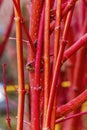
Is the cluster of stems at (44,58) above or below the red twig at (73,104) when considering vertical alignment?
above

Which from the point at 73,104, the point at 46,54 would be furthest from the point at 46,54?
the point at 73,104

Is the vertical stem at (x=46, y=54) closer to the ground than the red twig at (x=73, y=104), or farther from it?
farther from it

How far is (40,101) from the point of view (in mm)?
835

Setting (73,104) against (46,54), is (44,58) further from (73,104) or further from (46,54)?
(73,104)

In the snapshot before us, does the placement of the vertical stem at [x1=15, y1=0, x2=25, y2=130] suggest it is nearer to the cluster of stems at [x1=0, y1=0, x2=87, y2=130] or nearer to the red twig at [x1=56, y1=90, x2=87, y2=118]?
the cluster of stems at [x1=0, y1=0, x2=87, y2=130]

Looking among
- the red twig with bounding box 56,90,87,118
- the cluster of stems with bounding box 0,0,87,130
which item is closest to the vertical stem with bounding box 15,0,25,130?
the cluster of stems with bounding box 0,0,87,130

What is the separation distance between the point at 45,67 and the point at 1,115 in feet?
8.57

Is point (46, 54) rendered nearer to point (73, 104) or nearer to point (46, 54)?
point (46, 54)

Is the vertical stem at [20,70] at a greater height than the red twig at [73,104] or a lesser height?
greater

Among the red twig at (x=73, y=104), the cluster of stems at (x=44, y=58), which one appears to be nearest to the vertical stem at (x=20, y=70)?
the cluster of stems at (x=44, y=58)

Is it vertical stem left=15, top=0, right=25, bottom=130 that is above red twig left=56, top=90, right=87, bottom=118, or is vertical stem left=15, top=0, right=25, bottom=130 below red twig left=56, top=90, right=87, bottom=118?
above

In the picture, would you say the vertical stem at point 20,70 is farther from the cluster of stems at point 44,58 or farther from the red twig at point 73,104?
the red twig at point 73,104

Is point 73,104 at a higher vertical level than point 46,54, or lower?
lower

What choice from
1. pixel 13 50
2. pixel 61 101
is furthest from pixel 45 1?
pixel 13 50
